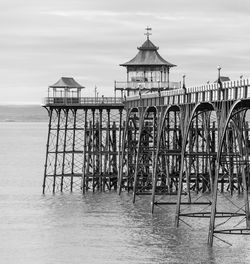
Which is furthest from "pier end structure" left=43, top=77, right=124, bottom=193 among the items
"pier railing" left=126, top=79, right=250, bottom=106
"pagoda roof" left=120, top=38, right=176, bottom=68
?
"pier railing" left=126, top=79, right=250, bottom=106

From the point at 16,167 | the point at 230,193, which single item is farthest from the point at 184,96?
the point at 16,167

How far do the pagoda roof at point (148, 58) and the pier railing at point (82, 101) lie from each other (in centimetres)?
451

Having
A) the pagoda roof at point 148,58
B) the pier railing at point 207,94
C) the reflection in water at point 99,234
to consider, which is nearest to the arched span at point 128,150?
the reflection in water at point 99,234

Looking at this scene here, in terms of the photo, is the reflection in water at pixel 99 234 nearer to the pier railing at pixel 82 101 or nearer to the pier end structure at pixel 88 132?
the pier end structure at pixel 88 132

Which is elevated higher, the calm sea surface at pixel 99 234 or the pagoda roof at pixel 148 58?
the pagoda roof at pixel 148 58

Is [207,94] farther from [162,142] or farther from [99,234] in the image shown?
[162,142]

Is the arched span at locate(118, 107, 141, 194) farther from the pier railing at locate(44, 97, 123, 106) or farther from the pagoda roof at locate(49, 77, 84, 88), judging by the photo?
the pagoda roof at locate(49, 77, 84, 88)

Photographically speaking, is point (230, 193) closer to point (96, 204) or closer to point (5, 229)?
point (96, 204)

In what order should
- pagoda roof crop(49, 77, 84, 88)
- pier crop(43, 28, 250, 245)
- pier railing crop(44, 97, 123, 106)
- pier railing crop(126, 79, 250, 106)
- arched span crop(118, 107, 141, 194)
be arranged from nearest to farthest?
pier railing crop(126, 79, 250, 106)
pier crop(43, 28, 250, 245)
arched span crop(118, 107, 141, 194)
pier railing crop(44, 97, 123, 106)
pagoda roof crop(49, 77, 84, 88)

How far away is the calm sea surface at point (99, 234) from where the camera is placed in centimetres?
4784

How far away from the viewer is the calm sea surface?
47844mm

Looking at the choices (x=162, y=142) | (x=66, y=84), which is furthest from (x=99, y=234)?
(x=66, y=84)

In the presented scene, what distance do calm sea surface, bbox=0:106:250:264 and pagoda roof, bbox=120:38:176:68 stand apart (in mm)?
13868

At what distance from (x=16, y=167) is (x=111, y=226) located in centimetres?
6603
